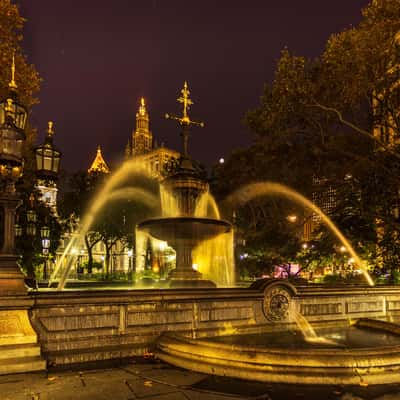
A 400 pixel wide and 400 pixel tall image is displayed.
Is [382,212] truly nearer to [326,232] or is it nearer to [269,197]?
[326,232]

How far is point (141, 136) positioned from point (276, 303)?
155380 millimetres

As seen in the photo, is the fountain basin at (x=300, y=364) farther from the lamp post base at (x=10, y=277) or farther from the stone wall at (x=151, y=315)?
the lamp post base at (x=10, y=277)

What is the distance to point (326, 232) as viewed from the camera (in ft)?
71.8

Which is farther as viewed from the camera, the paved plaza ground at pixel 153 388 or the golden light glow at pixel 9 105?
the golden light glow at pixel 9 105

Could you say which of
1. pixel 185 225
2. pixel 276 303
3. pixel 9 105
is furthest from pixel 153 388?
pixel 185 225

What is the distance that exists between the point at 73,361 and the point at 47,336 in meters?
0.63

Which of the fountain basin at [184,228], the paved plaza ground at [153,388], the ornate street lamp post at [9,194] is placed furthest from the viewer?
the fountain basin at [184,228]

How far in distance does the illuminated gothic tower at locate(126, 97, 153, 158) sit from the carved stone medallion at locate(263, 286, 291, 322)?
149 metres

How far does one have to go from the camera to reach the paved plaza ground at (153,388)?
5.60 metres

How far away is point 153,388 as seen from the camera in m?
6.00

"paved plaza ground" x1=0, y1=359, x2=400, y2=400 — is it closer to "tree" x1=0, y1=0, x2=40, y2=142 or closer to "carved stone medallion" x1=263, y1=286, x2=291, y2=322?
"carved stone medallion" x1=263, y1=286, x2=291, y2=322

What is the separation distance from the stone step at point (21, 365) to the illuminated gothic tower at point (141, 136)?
152156mm

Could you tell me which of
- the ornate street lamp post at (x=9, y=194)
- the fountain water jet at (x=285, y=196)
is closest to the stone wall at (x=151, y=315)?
the ornate street lamp post at (x=9, y=194)

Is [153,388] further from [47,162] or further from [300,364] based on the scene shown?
[47,162]
